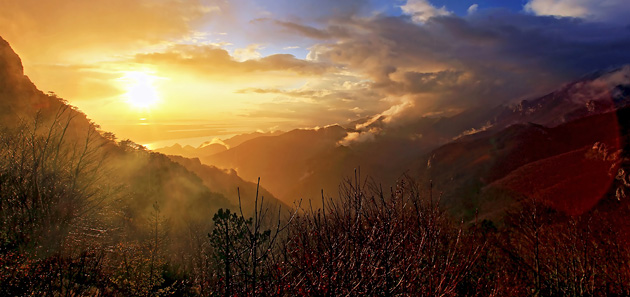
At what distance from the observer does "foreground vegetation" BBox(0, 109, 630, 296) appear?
9.98 m

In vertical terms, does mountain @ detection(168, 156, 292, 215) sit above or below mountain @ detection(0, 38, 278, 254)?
below

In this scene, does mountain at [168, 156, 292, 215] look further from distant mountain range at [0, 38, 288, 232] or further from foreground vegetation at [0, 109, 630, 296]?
foreground vegetation at [0, 109, 630, 296]

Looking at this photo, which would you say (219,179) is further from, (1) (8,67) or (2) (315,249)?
(2) (315,249)

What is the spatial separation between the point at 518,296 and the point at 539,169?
5743 inches

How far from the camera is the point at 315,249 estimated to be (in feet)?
48.7

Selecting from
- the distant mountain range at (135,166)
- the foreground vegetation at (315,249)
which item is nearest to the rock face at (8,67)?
the distant mountain range at (135,166)

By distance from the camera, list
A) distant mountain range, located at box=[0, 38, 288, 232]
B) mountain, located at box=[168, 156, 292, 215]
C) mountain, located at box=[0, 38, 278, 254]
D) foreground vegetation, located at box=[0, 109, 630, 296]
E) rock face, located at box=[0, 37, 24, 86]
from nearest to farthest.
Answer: foreground vegetation, located at box=[0, 109, 630, 296], mountain, located at box=[0, 38, 278, 254], distant mountain range, located at box=[0, 38, 288, 232], rock face, located at box=[0, 37, 24, 86], mountain, located at box=[168, 156, 292, 215]

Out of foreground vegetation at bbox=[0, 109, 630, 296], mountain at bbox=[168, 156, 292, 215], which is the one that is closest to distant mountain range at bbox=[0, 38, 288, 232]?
foreground vegetation at bbox=[0, 109, 630, 296]

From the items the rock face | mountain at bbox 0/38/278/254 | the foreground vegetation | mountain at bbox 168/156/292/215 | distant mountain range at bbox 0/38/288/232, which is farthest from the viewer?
mountain at bbox 168/156/292/215

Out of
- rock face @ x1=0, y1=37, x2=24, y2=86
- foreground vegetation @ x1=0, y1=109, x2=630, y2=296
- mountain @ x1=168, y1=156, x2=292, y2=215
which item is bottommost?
mountain @ x1=168, y1=156, x2=292, y2=215

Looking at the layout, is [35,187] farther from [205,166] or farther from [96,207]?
[205,166]

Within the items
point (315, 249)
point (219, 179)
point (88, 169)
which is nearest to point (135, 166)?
point (88, 169)

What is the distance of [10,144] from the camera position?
1309 inches

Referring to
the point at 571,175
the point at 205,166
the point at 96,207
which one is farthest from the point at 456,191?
the point at 96,207
